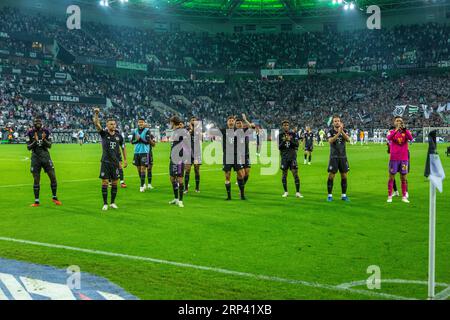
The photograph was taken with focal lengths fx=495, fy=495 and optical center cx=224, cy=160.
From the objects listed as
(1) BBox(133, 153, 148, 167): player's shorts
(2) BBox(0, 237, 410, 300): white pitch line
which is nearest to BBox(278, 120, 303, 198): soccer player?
(1) BBox(133, 153, 148, 167): player's shorts

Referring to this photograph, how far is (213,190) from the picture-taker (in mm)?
16125

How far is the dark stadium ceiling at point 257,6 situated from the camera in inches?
2677

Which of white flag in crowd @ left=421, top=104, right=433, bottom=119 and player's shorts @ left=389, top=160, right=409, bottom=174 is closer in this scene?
player's shorts @ left=389, top=160, right=409, bottom=174

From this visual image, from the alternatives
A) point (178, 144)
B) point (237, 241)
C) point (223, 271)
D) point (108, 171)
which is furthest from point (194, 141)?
point (223, 271)

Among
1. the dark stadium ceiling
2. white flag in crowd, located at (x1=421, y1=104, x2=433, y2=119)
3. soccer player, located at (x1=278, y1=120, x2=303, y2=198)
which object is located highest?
the dark stadium ceiling

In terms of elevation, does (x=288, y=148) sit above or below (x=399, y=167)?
above

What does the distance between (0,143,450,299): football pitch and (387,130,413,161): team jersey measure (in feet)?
4.13

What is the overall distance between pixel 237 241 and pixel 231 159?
5355 mm

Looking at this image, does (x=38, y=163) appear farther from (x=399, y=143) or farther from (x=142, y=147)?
(x=399, y=143)

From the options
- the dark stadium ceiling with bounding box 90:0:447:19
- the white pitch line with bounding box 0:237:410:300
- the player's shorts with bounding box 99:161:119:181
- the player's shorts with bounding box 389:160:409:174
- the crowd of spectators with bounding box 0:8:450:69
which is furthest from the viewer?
the dark stadium ceiling with bounding box 90:0:447:19

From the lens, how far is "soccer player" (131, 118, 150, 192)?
51.6ft

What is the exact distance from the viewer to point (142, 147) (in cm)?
1606

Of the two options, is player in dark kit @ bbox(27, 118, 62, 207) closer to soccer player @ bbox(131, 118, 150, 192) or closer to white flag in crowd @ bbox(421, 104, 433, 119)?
soccer player @ bbox(131, 118, 150, 192)
